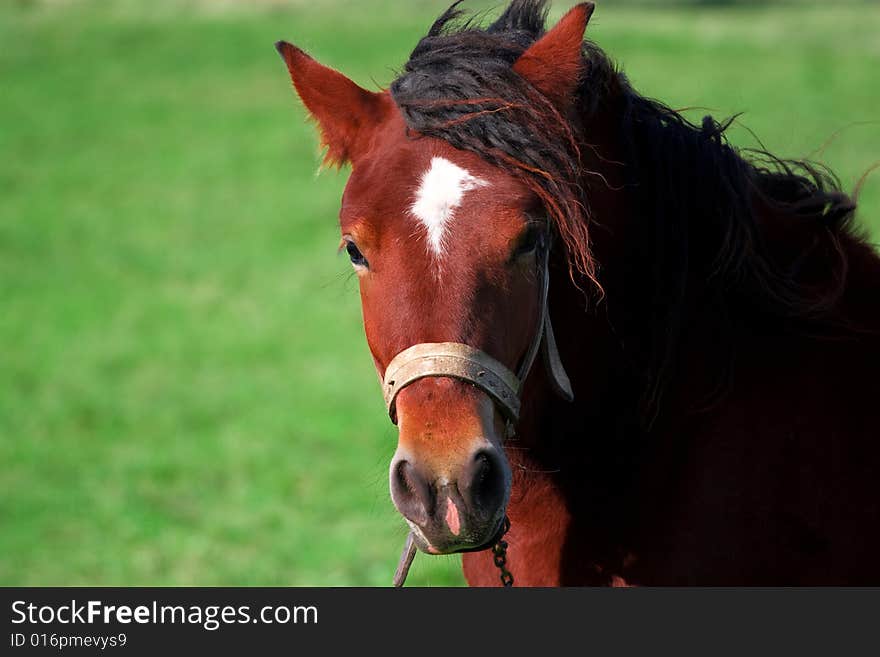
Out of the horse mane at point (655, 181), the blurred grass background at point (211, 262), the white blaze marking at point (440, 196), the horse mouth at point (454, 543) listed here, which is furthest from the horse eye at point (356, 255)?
the blurred grass background at point (211, 262)

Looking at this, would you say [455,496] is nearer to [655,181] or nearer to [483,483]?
[483,483]

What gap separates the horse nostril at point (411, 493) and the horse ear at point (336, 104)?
2.81 ft

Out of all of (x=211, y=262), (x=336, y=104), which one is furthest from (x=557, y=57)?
(x=211, y=262)

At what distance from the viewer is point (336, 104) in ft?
8.45

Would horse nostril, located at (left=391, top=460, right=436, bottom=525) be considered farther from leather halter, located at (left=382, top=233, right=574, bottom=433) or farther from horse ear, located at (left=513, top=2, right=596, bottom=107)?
horse ear, located at (left=513, top=2, right=596, bottom=107)

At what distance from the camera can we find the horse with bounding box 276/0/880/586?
2230 mm

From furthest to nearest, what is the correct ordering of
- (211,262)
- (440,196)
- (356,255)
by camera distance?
1. (211,262)
2. (356,255)
3. (440,196)

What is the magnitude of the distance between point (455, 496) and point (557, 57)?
1.07 meters

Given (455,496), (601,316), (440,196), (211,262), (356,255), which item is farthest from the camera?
(211,262)

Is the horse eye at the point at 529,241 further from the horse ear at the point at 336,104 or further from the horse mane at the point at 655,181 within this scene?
the horse ear at the point at 336,104

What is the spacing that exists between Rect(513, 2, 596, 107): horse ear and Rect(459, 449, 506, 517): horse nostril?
35.1 inches

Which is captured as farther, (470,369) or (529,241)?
(529,241)

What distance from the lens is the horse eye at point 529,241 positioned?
2.26m

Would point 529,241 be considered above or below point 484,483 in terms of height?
above
